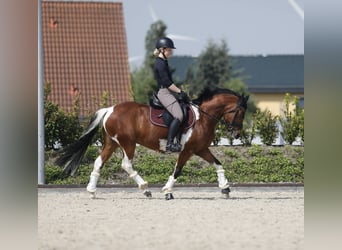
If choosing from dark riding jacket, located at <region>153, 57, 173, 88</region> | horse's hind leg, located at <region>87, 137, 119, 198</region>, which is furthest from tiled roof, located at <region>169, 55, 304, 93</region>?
dark riding jacket, located at <region>153, 57, 173, 88</region>

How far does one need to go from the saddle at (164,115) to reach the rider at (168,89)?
14cm

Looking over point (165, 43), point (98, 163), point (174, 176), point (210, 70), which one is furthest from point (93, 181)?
point (210, 70)

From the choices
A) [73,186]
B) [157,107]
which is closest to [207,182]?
[73,186]

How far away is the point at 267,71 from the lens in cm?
7900

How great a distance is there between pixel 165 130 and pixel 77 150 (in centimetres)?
182

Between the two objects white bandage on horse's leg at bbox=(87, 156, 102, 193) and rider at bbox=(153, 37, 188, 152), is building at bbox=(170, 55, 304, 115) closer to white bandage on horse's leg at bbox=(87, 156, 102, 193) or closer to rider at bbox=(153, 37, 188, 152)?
rider at bbox=(153, 37, 188, 152)

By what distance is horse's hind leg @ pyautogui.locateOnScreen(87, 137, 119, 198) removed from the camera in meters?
15.2

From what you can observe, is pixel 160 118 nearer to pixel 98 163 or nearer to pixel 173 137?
pixel 173 137

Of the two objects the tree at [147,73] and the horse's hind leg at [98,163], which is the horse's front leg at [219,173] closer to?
the horse's hind leg at [98,163]

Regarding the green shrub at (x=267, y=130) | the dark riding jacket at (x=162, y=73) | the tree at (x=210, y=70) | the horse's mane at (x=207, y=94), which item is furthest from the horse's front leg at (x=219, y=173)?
the tree at (x=210, y=70)

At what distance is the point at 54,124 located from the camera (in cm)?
2150

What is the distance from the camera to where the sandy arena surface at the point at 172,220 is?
8375 millimetres
